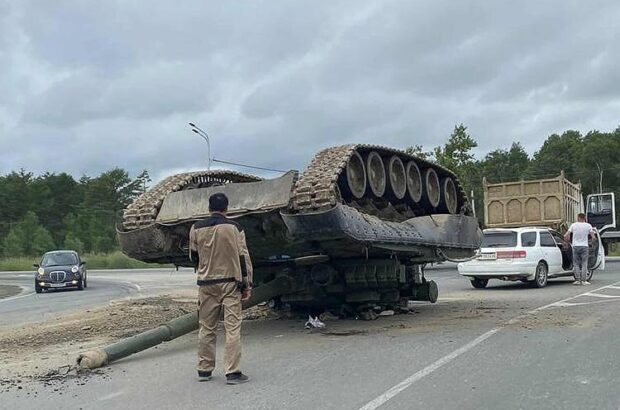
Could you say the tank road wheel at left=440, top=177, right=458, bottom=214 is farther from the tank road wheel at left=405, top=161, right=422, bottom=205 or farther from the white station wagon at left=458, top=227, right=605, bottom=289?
the white station wagon at left=458, top=227, right=605, bottom=289

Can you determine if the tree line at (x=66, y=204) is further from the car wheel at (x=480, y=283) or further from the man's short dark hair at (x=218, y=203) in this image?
the man's short dark hair at (x=218, y=203)

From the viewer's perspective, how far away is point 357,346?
8.55 m

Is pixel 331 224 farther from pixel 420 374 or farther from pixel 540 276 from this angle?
pixel 540 276

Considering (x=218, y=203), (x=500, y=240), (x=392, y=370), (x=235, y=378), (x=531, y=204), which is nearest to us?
(x=235, y=378)

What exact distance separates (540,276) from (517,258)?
0.86 m

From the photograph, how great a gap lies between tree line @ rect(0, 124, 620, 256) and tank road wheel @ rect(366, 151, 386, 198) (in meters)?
67.8

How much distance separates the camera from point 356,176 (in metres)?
9.79

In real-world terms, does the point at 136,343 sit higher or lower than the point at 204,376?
higher

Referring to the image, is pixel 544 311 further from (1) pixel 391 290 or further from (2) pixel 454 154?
(2) pixel 454 154

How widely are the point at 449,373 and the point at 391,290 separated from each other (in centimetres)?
457

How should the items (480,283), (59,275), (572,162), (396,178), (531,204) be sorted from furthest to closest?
(572,162) < (59,275) < (531,204) < (480,283) < (396,178)

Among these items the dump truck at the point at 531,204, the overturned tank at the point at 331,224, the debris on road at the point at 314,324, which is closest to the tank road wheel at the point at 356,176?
the overturned tank at the point at 331,224

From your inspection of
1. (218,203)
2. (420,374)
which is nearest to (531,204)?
(420,374)

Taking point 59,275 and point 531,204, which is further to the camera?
point 59,275
